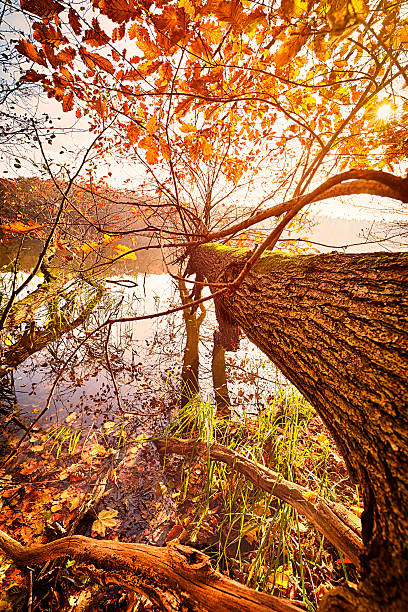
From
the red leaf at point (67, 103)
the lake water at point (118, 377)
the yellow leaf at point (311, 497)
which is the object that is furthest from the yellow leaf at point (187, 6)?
the yellow leaf at point (311, 497)

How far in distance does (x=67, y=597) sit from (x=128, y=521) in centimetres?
88

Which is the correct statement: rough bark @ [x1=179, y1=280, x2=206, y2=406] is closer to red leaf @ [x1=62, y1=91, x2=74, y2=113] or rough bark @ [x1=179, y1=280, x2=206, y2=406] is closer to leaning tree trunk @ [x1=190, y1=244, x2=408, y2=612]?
red leaf @ [x1=62, y1=91, x2=74, y2=113]

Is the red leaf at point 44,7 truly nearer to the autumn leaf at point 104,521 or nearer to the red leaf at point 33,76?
the red leaf at point 33,76

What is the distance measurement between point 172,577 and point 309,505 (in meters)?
1.16

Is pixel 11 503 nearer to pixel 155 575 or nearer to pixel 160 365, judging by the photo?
pixel 155 575

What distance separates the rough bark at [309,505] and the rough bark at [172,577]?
0.87m

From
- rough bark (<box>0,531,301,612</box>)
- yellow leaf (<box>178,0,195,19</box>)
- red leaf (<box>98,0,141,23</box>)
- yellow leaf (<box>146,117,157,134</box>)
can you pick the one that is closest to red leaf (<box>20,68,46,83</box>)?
red leaf (<box>98,0,141,23</box>)

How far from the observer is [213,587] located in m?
0.87

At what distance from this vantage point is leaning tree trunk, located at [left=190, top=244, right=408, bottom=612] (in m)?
0.46

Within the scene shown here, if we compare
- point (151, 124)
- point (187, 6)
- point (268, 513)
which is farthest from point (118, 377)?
point (187, 6)

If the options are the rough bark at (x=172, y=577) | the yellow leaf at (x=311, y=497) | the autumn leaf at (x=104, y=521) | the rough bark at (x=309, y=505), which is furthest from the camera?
the autumn leaf at (x=104, y=521)

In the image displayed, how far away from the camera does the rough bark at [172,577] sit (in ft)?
2.71

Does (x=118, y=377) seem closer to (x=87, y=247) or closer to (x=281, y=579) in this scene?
(x=87, y=247)

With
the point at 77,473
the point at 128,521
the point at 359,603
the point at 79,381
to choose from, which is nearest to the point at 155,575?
the point at 359,603
